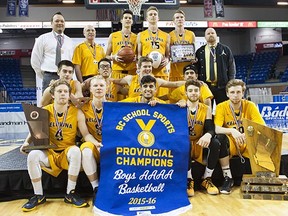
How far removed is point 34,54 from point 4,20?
11.5 m

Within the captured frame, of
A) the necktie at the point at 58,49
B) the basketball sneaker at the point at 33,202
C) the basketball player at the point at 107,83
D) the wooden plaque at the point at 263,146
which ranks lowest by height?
the basketball sneaker at the point at 33,202

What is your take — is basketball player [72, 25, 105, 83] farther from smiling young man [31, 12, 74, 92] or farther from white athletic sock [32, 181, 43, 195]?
white athletic sock [32, 181, 43, 195]

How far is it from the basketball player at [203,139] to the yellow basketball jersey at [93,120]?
3.10ft

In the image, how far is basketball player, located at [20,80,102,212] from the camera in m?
3.09

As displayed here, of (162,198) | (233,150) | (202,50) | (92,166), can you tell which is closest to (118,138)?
(92,166)

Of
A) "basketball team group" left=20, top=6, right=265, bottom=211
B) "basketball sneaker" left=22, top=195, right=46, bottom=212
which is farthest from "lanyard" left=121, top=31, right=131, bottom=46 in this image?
"basketball sneaker" left=22, top=195, right=46, bottom=212

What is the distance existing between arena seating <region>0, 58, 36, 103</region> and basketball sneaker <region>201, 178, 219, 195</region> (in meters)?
11.8

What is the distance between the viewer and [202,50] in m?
4.52

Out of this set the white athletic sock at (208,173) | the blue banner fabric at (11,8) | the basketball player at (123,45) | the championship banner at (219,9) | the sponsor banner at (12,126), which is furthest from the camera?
the championship banner at (219,9)

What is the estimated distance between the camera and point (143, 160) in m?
2.99

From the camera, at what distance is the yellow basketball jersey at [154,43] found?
4.50m

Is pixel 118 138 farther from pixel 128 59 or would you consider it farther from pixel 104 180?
pixel 128 59

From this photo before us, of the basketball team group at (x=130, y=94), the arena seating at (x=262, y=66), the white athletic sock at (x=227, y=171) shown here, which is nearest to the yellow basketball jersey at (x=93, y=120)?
the basketball team group at (x=130, y=94)

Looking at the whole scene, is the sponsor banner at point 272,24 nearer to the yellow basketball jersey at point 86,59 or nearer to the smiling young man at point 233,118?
the yellow basketball jersey at point 86,59
